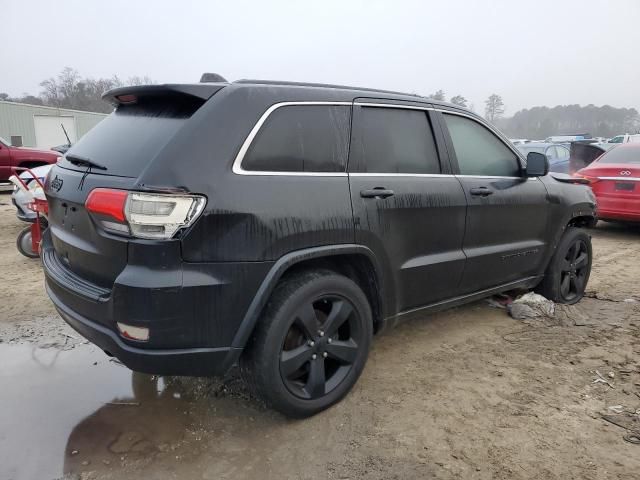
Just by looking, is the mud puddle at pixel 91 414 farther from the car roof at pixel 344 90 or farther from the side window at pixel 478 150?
the side window at pixel 478 150

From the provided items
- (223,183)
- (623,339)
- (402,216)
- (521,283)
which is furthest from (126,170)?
(623,339)

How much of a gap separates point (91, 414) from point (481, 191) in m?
2.99

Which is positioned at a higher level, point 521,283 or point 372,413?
point 521,283

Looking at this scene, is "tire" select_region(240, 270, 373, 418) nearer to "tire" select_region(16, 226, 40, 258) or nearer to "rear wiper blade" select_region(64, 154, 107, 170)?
"rear wiper blade" select_region(64, 154, 107, 170)

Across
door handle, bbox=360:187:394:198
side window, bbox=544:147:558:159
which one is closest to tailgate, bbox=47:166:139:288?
door handle, bbox=360:187:394:198

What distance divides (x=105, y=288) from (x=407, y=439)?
1.77 meters

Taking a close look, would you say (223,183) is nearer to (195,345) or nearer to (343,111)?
(195,345)

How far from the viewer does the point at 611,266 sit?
6.34 metres

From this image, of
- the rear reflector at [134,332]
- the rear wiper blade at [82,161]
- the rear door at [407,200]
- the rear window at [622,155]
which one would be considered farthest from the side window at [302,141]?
the rear window at [622,155]

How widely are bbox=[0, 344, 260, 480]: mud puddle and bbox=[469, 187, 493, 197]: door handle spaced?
7.19 feet

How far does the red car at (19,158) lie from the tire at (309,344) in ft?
40.3

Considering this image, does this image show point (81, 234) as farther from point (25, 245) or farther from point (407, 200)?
point (25, 245)

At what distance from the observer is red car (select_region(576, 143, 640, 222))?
774 cm

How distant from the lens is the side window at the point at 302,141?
8.59ft
